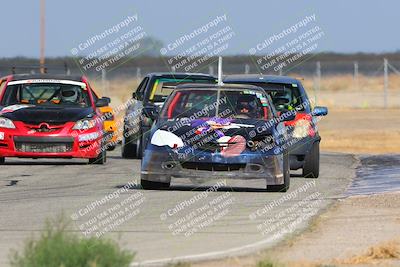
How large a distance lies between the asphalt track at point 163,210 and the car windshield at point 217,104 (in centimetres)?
101

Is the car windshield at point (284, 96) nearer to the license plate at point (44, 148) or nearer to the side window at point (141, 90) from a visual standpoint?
the license plate at point (44, 148)

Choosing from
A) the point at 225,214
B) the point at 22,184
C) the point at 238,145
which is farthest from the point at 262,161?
the point at 22,184

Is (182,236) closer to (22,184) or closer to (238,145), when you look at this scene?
(238,145)

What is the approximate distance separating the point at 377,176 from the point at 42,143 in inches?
218

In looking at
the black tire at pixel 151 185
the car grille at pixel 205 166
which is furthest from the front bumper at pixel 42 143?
the car grille at pixel 205 166

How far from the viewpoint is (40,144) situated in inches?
849

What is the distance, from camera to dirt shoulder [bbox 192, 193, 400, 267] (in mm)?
10438

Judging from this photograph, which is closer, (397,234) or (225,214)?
(397,234)

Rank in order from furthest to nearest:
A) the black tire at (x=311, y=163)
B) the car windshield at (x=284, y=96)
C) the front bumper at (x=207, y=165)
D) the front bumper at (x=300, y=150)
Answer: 1. the car windshield at (x=284, y=96)
2. the black tire at (x=311, y=163)
3. the front bumper at (x=300, y=150)
4. the front bumper at (x=207, y=165)

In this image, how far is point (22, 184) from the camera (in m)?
18.4

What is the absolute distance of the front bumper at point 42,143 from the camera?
2152 cm

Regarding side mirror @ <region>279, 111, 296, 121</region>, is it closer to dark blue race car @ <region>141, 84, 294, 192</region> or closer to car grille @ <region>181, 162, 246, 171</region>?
dark blue race car @ <region>141, 84, 294, 192</region>

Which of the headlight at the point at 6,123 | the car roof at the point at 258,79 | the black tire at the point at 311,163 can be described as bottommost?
the black tire at the point at 311,163

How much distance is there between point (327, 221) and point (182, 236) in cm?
191
